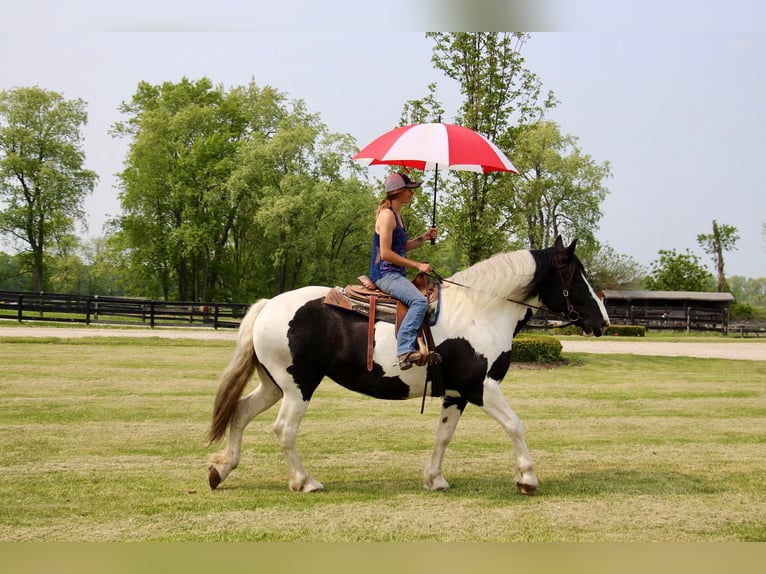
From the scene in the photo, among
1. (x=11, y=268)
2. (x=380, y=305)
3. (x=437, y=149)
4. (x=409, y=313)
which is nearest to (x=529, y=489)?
(x=409, y=313)

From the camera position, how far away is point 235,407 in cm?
692

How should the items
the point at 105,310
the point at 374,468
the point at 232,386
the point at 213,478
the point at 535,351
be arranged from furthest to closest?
the point at 105,310 → the point at 535,351 → the point at 374,468 → the point at 232,386 → the point at 213,478

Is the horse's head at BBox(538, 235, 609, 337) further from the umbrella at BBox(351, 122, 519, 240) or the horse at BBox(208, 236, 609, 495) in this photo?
the umbrella at BBox(351, 122, 519, 240)

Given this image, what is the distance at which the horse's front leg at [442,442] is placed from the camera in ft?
22.5

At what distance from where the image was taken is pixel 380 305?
6.81 m

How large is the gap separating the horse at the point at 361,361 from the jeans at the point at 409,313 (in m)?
0.23

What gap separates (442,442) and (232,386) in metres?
2.13

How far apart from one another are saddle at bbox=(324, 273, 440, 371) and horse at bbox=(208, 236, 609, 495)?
0.07m

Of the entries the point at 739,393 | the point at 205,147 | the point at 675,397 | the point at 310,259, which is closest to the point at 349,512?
the point at 675,397

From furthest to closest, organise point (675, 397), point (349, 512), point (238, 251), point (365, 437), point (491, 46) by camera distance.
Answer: point (238, 251), point (491, 46), point (675, 397), point (365, 437), point (349, 512)

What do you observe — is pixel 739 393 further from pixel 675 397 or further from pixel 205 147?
pixel 205 147

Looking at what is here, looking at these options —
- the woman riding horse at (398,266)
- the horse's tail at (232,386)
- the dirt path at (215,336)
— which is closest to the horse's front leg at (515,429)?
the woman riding horse at (398,266)

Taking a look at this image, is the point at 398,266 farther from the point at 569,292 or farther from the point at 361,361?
the point at 569,292

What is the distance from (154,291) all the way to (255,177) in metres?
13.5
